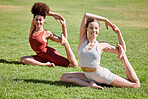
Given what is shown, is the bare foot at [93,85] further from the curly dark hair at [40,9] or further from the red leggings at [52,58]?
the curly dark hair at [40,9]

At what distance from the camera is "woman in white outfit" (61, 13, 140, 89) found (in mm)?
4621

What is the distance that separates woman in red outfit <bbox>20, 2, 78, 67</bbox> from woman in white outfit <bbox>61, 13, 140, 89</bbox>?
1558mm

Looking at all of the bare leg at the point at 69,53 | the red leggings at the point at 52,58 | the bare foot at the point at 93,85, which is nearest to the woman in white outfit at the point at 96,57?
the bare foot at the point at 93,85

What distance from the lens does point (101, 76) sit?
184 inches

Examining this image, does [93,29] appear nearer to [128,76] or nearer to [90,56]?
[90,56]

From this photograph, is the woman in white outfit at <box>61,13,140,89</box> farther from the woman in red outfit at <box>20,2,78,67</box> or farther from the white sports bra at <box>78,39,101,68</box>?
the woman in red outfit at <box>20,2,78,67</box>

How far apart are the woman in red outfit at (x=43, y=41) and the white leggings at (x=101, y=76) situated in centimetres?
171

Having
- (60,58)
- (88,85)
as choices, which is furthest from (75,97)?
(60,58)

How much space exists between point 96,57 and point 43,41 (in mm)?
2156

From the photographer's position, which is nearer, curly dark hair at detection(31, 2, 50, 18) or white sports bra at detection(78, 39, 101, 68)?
white sports bra at detection(78, 39, 101, 68)

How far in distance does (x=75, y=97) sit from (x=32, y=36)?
2.55 metres

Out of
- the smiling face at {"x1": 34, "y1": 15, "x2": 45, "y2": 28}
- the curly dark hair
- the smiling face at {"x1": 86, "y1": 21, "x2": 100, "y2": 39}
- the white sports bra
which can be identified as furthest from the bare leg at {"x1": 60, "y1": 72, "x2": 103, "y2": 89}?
the curly dark hair

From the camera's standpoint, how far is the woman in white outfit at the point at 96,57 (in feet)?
15.2

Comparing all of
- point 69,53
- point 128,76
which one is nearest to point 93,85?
point 128,76
